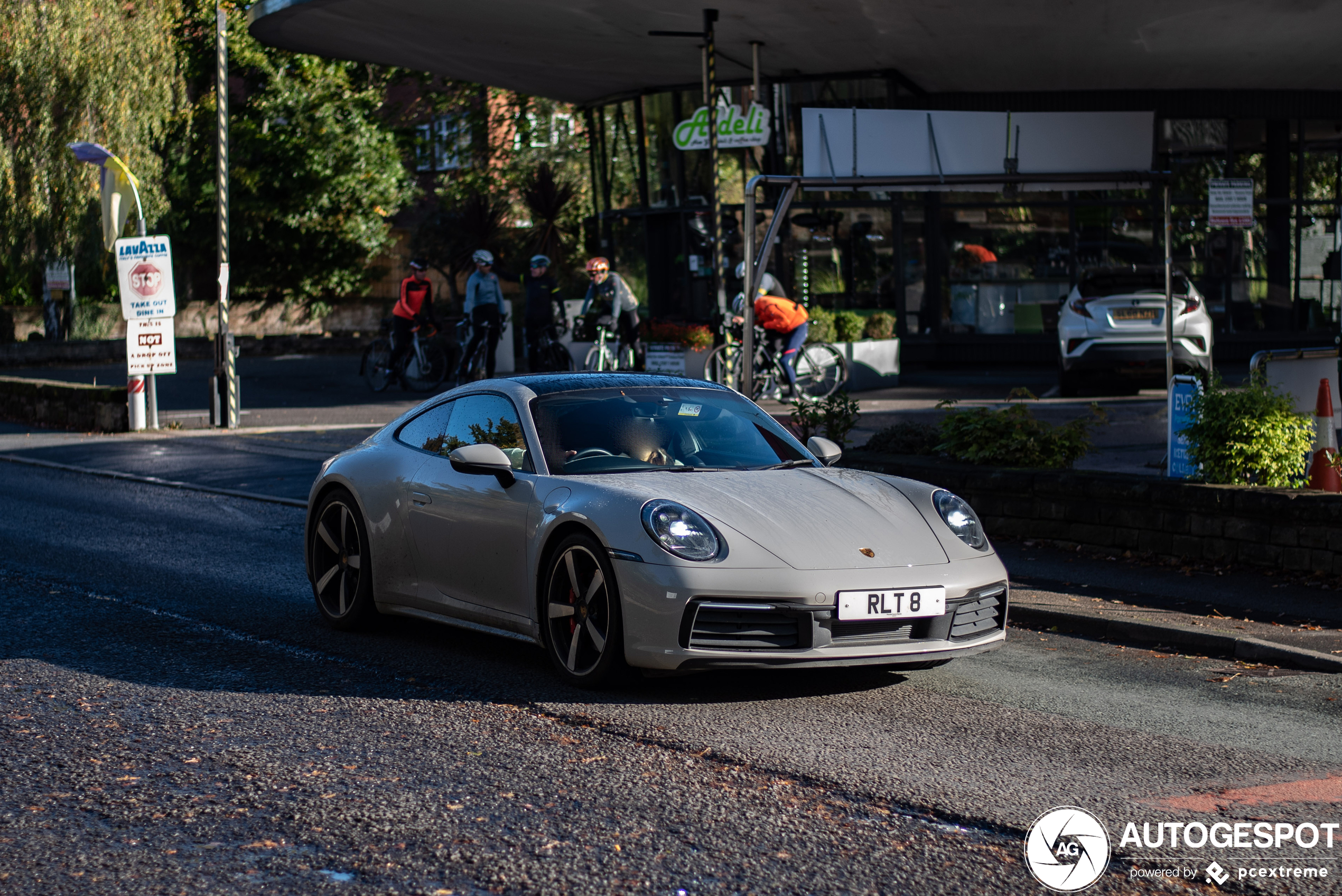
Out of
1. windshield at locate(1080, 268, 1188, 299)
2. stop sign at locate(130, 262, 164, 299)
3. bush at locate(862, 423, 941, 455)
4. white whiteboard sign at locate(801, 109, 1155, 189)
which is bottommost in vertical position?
bush at locate(862, 423, 941, 455)

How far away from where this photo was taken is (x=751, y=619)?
5.97 metres

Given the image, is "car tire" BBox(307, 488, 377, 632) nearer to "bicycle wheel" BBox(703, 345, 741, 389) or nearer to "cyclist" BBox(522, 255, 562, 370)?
"bicycle wheel" BBox(703, 345, 741, 389)

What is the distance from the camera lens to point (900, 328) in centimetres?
2730

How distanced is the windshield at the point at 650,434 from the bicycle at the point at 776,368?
37.6 ft

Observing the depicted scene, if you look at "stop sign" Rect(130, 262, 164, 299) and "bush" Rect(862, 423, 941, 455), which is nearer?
"bush" Rect(862, 423, 941, 455)

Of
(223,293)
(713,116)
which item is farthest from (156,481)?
(713,116)

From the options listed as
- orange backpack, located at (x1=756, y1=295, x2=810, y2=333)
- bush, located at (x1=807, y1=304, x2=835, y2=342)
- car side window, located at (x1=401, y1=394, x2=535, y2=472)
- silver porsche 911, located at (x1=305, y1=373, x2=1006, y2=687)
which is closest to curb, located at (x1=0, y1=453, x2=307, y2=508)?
silver porsche 911, located at (x1=305, y1=373, x2=1006, y2=687)

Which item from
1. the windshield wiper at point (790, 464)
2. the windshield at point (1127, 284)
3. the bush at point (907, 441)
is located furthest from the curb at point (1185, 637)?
the windshield at point (1127, 284)

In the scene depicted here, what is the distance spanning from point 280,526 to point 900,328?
17.1 m

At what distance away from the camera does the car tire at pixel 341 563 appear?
7660 mm

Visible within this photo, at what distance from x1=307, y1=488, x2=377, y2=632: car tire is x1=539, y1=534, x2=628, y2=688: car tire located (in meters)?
1.46

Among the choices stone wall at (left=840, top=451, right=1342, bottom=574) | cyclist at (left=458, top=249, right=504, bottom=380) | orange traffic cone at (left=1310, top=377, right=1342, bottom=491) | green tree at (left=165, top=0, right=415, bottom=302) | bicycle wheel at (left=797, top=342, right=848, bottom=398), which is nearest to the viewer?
stone wall at (left=840, top=451, right=1342, bottom=574)

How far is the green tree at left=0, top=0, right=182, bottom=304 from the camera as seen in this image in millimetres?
33375

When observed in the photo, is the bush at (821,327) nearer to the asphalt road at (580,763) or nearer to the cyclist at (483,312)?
the cyclist at (483,312)
